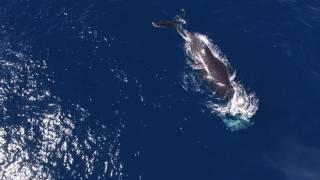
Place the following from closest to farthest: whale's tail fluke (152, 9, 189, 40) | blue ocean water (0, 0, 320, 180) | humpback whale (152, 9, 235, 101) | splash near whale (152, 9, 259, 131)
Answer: blue ocean water (0, 0, 320, 180), splash near whale (152, 9, 259, 131), humpback whale (152, 9, 235, 101), whale's tail fluke (152, 9, 189, 40)

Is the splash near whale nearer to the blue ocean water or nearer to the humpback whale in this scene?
the humpback whale

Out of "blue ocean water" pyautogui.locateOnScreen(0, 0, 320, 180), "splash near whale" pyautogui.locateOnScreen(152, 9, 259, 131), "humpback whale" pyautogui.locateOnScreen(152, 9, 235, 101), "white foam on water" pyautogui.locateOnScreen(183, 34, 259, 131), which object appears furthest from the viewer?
"humpback whale" pyautogui.locateOnScreen(152, 9, 235, 101)

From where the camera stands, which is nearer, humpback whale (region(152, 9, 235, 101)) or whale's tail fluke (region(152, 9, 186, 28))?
humpback whale (region(152, 9, 235, 101))

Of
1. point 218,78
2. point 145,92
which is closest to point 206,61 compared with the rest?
point 218,78

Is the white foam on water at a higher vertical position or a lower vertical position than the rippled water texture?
higher

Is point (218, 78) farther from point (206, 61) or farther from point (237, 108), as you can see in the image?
point (237, 108)

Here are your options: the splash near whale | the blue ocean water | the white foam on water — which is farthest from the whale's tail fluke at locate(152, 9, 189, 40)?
the white foam on water

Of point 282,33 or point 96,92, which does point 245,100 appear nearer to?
point 282,33

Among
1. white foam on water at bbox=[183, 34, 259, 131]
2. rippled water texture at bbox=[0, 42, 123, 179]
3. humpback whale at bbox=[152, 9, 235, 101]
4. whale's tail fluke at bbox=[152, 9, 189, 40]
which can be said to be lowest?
rippled water texture at bbox=[0, 42, 123, 179]
